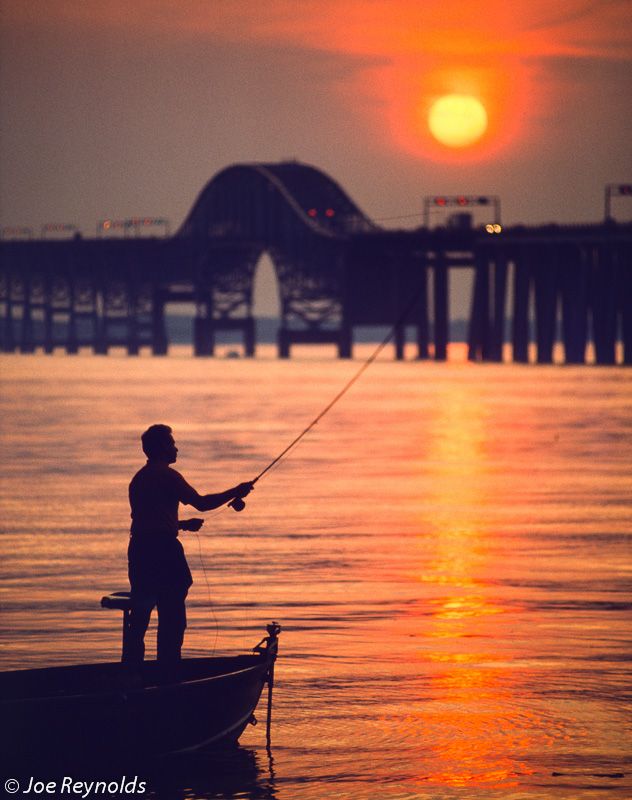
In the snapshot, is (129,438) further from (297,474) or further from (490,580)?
(490,580)

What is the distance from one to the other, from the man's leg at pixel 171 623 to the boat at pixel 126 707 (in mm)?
165

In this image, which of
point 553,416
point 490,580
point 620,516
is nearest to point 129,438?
point 553,416

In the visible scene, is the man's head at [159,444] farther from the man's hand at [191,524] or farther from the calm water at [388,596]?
the calm water at [388,596]

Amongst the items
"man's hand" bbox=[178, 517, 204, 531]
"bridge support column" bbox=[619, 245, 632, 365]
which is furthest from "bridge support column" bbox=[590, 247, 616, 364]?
"man's hand" bbox=[178, 517, 204, 531]

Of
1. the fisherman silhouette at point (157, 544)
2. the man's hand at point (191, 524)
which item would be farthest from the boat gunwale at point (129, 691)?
the man's hand at point (191, 524)

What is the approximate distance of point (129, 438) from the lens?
216 feet

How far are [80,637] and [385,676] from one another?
3905 millimetres

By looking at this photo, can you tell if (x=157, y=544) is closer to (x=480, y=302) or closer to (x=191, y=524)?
(x=191, y=524)

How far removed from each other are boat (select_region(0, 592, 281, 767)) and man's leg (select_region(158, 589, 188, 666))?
0.54 ft

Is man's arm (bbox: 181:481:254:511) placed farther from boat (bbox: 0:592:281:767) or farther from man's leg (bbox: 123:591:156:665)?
boat (bbox: 0:592:281:767)

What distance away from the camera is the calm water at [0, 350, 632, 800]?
53.2ft

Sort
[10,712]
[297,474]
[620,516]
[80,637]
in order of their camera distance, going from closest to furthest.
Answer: [10,712] < [80,637] < [620,516] < [297,474]

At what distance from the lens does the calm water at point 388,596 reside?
16219mm

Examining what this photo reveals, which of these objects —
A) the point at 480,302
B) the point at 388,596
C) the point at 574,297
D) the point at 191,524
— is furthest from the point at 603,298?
the point at 191,524
